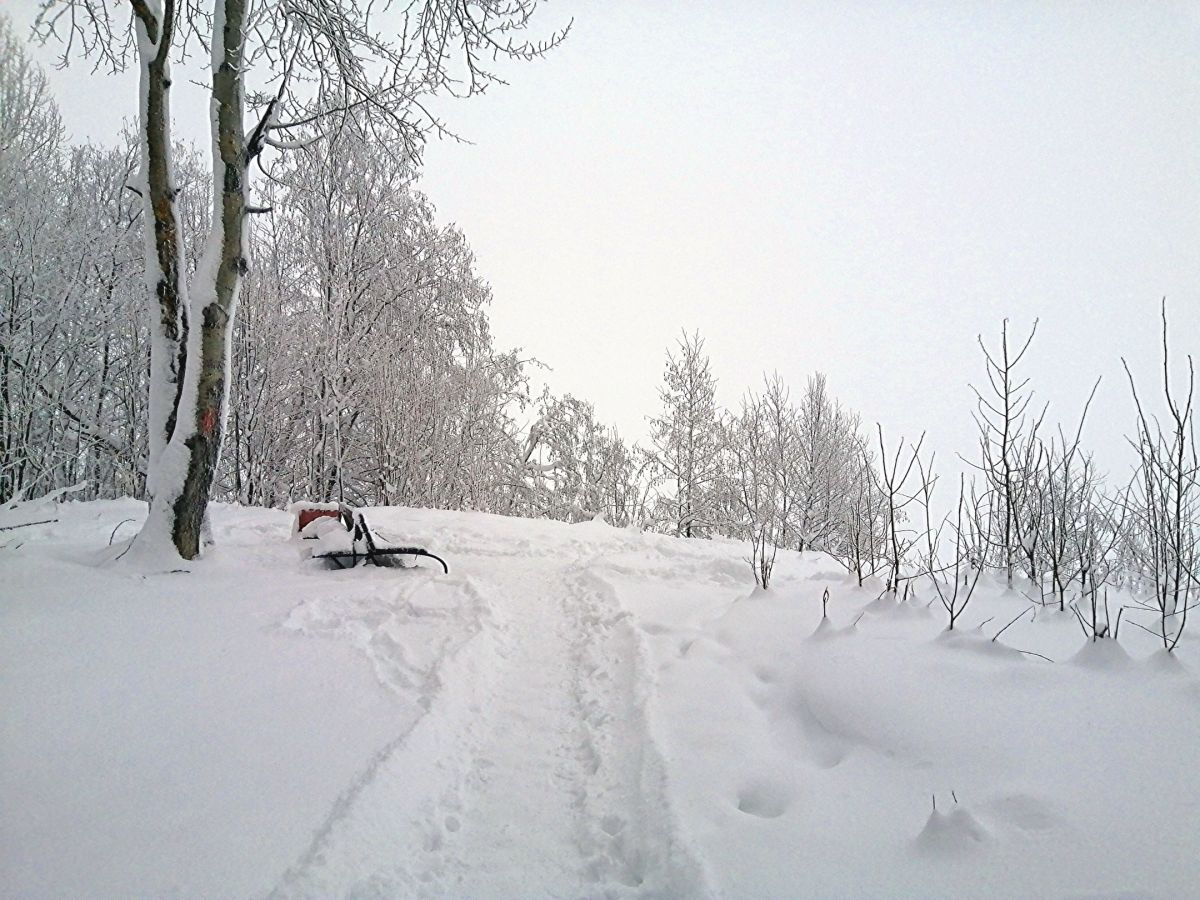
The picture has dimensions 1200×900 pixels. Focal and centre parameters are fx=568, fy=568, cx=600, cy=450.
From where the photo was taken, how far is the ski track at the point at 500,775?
1.86 meters

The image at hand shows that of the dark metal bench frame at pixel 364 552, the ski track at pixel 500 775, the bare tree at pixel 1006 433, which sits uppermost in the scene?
the bare tree at pixel 1006 433

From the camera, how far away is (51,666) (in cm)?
264

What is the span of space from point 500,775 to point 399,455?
33.6 feet

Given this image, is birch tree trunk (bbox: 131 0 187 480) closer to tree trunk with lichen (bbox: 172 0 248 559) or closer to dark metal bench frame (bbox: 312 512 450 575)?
tree trunk with lichen (bbox: 172 0 248 559)

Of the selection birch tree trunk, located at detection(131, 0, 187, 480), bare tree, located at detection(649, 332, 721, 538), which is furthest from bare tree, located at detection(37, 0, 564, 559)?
bare tree, located at detection(649, 332, 721, 538)

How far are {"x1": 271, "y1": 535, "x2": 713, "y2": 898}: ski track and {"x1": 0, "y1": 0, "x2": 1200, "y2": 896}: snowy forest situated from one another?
2 centimetres

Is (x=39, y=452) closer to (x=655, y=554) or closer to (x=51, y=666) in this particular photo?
(x=51, y=666)

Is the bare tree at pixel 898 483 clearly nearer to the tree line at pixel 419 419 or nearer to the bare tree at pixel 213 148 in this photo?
the tree line at pixel 419 419

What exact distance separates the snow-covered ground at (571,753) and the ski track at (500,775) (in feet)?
0.04

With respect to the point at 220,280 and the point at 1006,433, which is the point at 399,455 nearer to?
the point at 220,280

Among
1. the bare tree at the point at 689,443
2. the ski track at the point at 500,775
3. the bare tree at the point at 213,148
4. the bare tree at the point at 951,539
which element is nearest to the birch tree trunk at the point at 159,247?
the bare tree at the point at 213,148

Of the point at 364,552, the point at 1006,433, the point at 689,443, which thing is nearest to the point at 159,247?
the point at 364,552

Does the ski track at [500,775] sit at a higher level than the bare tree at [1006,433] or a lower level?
lower

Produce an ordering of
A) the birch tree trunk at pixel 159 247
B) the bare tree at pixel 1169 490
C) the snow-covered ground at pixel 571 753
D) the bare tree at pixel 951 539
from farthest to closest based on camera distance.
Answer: the birch tree trunk at pixel 159 247
the bare tree at pixel 951 539
the bare tree at pixel 1169 490
the snow-covered ground at pixel 571 753
